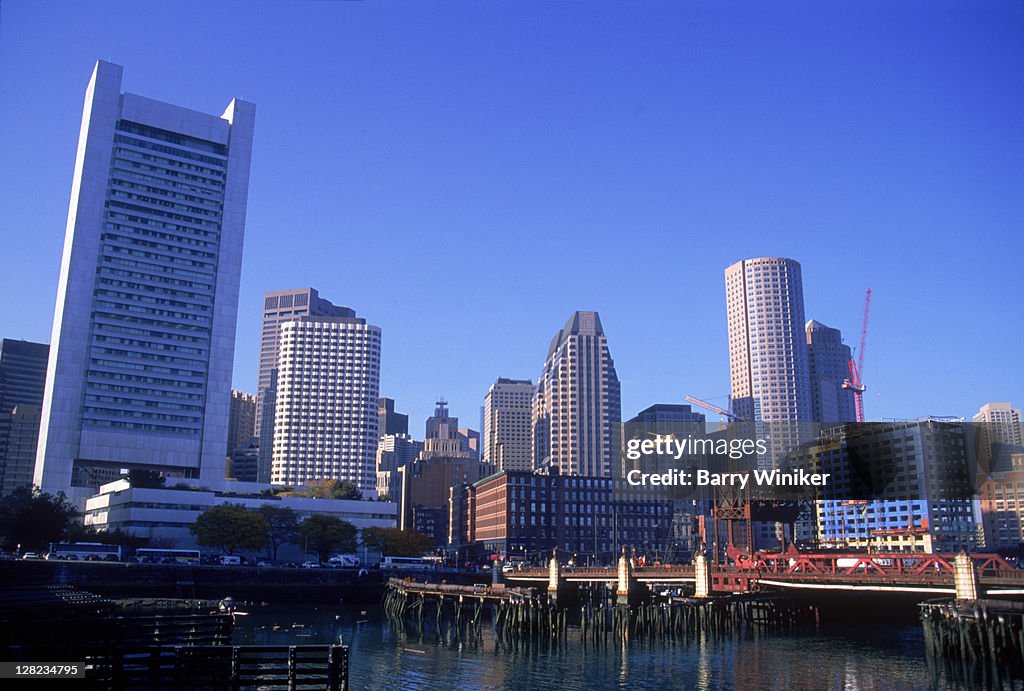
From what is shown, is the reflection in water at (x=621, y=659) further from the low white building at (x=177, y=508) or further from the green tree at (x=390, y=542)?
the green tree at (x=390, y=542)

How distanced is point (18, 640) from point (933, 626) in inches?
2679

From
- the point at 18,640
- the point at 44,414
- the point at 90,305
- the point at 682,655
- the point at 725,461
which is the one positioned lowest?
the point at 682,655

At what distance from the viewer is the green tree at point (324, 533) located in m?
168

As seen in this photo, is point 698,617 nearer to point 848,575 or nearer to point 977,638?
point 848,575

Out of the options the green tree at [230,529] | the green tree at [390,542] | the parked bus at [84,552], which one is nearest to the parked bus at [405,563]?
the green tree at [390,542]

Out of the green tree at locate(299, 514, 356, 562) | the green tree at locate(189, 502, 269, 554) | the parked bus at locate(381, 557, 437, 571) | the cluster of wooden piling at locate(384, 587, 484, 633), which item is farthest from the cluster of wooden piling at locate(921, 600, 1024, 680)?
the green tree at locate(189, 502, 269, 554)

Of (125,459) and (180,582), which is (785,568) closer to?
(180,582)

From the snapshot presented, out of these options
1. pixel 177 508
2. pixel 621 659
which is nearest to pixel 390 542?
pixel 177 508

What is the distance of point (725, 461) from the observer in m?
125

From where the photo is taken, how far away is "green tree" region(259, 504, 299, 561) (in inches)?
6811

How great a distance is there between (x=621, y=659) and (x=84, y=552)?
99713 mm

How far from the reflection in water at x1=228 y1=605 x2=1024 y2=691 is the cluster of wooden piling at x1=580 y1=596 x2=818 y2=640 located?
368cm

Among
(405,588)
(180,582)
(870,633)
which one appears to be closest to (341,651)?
(870,633)

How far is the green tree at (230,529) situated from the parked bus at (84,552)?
2013 cm
